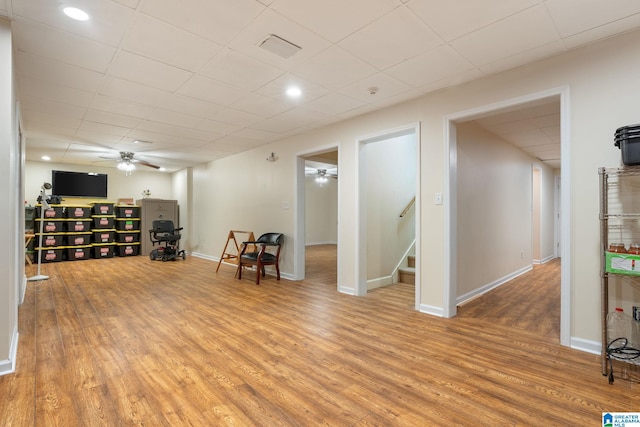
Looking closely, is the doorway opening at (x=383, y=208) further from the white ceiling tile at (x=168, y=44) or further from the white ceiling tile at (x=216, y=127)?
the white ceiling tile at (x=168, y=44)

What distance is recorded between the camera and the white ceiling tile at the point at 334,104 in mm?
3627

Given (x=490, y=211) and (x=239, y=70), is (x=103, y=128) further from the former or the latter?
(x=490, y=211)

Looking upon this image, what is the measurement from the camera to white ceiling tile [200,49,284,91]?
2.71 m

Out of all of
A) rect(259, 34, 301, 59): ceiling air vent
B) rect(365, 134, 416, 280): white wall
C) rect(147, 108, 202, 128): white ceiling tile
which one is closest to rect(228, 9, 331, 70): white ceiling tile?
rect(259, 34, 301, 59): ceiling air vent

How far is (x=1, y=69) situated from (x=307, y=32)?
6.91 feet

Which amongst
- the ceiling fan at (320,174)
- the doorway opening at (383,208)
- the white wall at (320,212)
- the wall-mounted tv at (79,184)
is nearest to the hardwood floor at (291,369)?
the doorway opening at (383,208)

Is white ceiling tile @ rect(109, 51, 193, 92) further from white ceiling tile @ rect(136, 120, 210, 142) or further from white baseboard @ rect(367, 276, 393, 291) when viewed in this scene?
white baseboard @ rect(367, 276, 393, 291)

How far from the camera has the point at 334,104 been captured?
12.5ft

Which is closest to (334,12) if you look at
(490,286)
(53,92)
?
(53,92)

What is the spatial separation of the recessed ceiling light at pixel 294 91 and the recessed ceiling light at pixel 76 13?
5.83 ft

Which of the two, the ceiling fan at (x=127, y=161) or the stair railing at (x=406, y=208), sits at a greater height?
the ceiling fan at (x=127, y=161)

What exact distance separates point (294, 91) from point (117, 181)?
792 centimetres

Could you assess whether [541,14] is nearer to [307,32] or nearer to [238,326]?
[307,32]

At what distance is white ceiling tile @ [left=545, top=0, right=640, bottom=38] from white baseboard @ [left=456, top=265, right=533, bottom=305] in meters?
2.88
